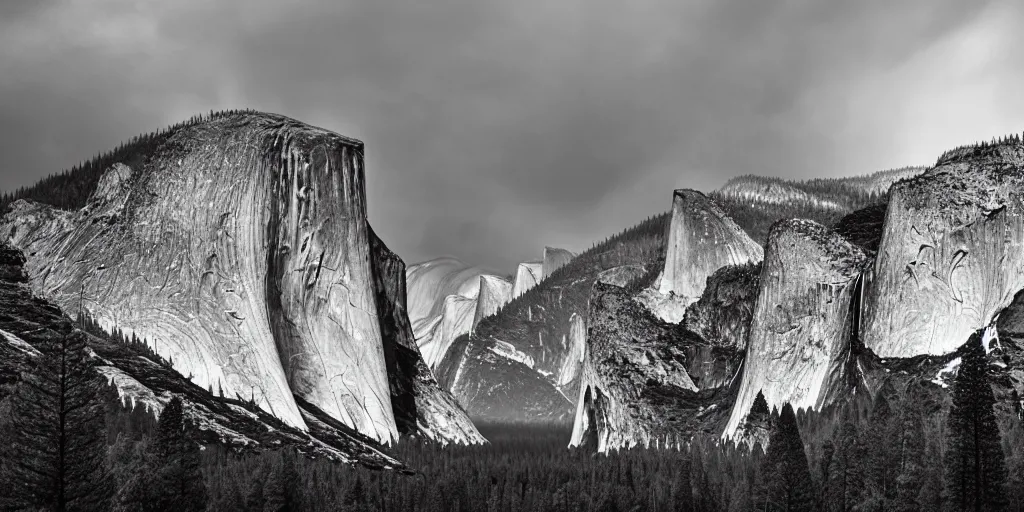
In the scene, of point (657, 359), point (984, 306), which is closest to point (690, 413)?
point (657, 359)

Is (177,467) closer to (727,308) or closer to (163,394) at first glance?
(163,394)

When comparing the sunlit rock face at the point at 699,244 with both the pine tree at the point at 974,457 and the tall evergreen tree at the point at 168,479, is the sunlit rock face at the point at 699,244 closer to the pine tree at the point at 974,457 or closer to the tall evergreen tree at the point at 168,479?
the pine tree at the point at 974,457

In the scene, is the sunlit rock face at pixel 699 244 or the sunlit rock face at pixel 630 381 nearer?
the sunlit rock face at pixel 630 381

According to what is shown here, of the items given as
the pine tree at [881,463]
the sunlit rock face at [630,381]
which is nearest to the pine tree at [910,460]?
the pine tree at [881,463]

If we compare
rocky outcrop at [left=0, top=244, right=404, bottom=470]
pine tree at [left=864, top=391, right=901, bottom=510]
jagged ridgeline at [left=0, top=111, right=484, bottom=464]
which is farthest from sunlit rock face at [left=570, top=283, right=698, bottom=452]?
pine tree at [left=864, top=391, right=901, bottom=510]

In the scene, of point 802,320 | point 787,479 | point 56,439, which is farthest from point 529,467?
point 56,439

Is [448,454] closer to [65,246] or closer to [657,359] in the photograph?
[657,359]
